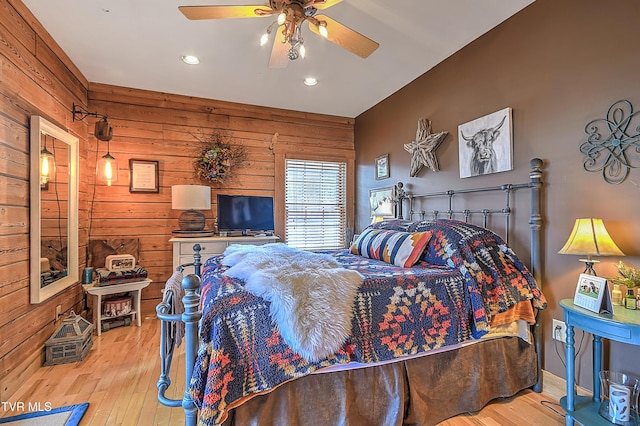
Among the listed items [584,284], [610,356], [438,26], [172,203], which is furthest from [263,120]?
[610,356]

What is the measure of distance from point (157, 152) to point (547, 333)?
4211 millimetres

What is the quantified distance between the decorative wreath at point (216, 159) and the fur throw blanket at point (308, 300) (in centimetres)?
245

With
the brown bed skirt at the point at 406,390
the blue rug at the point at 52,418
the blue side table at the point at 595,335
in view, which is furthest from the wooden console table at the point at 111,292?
the blue side table at the point at 595,335

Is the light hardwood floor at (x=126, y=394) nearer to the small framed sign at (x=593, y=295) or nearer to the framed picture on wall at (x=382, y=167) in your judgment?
the small framed sign at (x=593, y=295)

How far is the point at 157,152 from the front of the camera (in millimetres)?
3779

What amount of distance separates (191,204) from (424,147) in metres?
2.62

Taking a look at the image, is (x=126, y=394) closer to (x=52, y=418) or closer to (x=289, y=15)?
(x=52, y=418)

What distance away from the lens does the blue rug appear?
1.78 m

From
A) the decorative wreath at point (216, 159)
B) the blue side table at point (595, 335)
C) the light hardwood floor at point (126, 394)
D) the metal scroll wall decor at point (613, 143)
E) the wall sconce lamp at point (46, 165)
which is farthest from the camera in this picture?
the decorative wreath at point (216, 159)

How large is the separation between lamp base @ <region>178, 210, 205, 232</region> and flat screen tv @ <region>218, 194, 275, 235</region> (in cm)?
22

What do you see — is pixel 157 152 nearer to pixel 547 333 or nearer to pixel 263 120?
pixel 263 120

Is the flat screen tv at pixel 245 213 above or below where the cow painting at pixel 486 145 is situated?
below

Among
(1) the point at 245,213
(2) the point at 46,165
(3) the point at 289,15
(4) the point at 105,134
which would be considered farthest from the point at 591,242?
(4) the point at 105,134

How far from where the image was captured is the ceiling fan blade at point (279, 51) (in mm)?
1935
